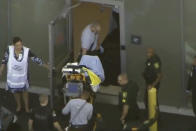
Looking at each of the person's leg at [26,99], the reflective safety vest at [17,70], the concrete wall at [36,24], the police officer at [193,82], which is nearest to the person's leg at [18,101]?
the person's leg at [26,99]

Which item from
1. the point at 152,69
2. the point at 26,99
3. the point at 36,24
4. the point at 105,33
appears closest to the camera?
the point at 152,69

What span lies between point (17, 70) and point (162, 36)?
10.6 feet

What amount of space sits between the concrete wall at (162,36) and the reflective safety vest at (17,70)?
2487mm

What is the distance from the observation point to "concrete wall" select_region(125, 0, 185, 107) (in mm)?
13062

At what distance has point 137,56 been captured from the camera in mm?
13750

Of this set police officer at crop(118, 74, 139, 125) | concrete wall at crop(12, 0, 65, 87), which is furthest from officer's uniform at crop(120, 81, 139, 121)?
concrete wall at crop(12, 0, 65, 87)

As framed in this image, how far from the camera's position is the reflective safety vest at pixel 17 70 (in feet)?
41.6

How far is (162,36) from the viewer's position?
13.2m

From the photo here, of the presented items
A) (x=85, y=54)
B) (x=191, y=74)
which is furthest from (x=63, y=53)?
(x=191, y=74)

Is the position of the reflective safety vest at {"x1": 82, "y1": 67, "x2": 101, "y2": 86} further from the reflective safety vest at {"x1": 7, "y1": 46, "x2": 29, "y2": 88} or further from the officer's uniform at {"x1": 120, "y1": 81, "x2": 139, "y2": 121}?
the reflective safety vest at {"x1": 7, "y1": 46, "x2": 29, "y2": 88}

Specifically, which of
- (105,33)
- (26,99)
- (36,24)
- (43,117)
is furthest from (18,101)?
(105,33)

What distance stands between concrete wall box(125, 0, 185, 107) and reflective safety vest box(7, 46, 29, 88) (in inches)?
97.9

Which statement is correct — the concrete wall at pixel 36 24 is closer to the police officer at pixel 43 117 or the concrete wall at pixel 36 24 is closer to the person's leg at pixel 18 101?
the person's leg at pixel 18 101

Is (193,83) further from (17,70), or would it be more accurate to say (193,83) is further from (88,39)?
(17,70)
